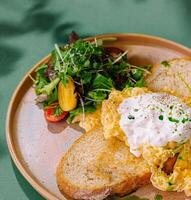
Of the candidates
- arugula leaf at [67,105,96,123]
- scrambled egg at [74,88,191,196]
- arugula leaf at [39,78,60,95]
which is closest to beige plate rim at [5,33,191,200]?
arugula leaf at [39,78,60,95]

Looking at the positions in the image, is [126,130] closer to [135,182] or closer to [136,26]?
[135,182]

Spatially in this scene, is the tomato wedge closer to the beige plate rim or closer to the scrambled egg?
the beige plate rim

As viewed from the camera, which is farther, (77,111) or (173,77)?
(173,77)

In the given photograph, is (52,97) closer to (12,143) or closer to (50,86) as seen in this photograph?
(50,86)

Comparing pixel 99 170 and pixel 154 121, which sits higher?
pixel 154 121

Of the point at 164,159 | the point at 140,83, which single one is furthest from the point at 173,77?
the point at 164,159

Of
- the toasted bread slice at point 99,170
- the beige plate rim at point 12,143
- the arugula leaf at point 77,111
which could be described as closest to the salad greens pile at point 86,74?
the arugula leaf at point 77,111
